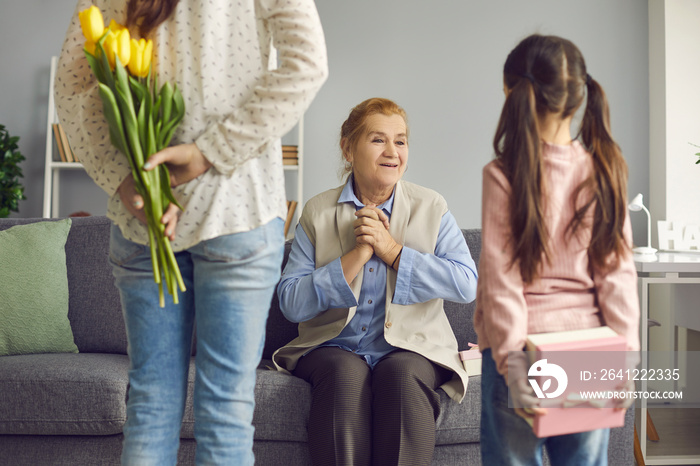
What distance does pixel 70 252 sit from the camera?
2.11 meters

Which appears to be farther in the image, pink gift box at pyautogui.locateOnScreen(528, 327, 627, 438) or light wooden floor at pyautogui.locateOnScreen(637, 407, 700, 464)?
light wooden floor at pyautogui.locateOnScreen(637, 407, 700, 464)

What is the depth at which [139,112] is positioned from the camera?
2.84 ft

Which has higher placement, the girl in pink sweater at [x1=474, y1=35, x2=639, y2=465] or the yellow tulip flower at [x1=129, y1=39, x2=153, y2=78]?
the yellow tulip flower at [x1=129, y1=39, x2=153, y2=78]

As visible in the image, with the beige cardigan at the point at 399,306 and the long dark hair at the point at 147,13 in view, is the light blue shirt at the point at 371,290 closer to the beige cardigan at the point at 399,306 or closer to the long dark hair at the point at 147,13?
the beige cardigan at the point at 399,306

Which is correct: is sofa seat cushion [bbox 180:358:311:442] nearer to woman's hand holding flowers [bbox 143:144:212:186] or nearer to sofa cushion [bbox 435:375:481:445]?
sofa cushion [bbox 435:375:481:445]

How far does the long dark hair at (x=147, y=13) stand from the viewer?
89 cm

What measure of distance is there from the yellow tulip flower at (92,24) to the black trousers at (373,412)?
97 centimetres

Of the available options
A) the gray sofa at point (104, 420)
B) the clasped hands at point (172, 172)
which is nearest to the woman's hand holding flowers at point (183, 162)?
the clasped hands at point (172, 172)

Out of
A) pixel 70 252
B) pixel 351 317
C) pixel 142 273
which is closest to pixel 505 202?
pixel 142 273

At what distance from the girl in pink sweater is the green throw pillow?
5.13 ft

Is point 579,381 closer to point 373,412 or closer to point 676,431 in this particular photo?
point 373,412

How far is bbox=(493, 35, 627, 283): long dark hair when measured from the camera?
0.88 meters

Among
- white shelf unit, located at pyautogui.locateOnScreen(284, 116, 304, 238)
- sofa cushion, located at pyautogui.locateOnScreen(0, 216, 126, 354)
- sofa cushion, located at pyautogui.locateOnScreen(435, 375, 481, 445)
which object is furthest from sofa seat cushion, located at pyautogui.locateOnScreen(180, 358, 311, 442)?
white shelf unit, located at pyautogui.locateOnScreen(284, 116, 304, 238)

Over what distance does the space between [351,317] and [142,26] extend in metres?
0.99
